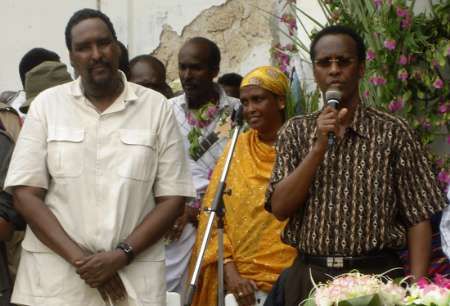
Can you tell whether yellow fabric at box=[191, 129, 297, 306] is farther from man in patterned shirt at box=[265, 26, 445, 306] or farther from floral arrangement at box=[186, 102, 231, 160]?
man in patterned shirt at box=[265, 26, 445, 306]

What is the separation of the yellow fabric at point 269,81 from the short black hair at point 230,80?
2.54 meters

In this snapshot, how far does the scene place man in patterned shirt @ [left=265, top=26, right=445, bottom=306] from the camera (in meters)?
5.11

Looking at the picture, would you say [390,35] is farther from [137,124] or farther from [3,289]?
[3,289]

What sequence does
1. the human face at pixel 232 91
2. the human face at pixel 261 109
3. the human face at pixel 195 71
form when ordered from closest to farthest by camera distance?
the human face at pixel 261 109 < the human face at pixel 195 71 < the human face at pixel 232 91

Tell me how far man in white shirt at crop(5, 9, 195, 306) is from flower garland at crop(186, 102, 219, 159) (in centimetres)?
145

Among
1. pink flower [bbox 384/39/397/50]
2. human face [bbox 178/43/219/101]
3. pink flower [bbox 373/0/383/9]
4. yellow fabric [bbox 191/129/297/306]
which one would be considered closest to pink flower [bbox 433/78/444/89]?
pink flower [bbox 384/39/397/50]

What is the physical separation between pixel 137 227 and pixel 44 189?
48cm

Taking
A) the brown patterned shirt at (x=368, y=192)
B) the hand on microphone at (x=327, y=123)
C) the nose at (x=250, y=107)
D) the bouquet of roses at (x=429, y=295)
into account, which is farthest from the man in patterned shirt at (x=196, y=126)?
the bouquet of roses at (x=429, y=295)

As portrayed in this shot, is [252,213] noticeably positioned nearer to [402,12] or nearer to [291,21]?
[402,12]

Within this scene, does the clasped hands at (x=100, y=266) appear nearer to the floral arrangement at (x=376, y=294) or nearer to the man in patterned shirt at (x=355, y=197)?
the man in patterned shirt at (x=355, y=197)

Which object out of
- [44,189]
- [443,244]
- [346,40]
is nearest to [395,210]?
[443,244]

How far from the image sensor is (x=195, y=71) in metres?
7.34

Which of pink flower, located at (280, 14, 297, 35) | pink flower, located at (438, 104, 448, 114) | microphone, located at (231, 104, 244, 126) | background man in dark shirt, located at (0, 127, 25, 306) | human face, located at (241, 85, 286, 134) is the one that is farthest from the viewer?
pink flower, located at (280, 14, 297, 35)

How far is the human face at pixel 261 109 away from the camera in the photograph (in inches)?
250
